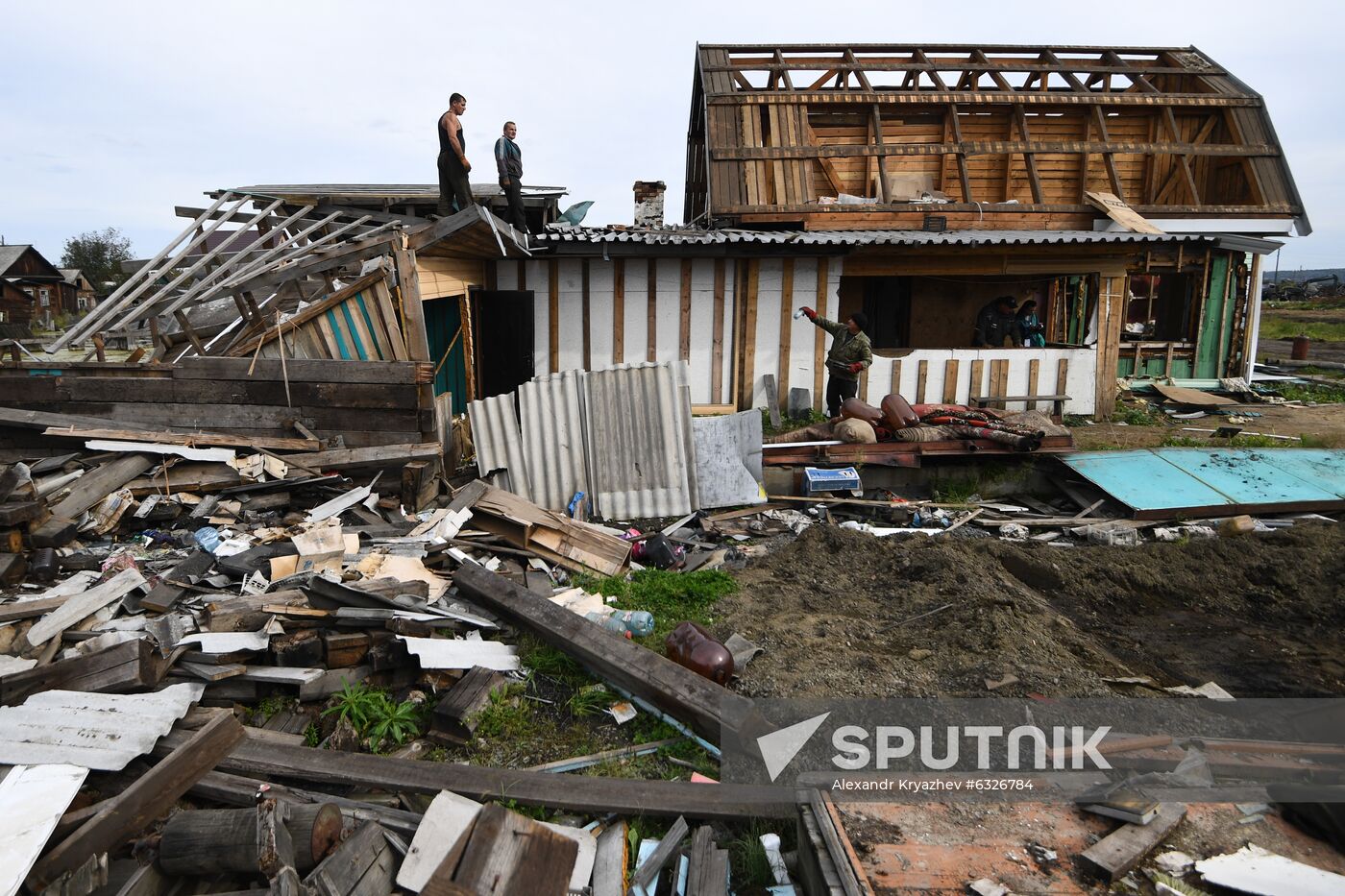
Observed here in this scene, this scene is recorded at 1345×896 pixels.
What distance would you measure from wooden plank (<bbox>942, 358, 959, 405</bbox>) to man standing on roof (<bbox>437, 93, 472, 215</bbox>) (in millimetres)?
7566

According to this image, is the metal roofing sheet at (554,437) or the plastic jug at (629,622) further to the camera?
the metal roofing sheet at (554,437)

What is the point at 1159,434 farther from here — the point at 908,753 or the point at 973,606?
the point at 908,753

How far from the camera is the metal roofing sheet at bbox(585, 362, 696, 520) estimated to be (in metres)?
8.05

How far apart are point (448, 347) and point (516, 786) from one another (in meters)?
8.65

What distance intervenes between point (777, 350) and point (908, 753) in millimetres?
8621

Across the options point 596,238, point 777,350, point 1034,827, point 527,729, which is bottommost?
point 527,729

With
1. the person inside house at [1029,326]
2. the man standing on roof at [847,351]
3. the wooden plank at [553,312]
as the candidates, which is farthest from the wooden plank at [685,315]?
the person inside house at [1029,326]

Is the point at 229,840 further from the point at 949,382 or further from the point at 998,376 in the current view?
Answer: the point at 998,376

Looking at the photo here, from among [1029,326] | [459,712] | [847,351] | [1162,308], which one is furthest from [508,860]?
[1162,308]

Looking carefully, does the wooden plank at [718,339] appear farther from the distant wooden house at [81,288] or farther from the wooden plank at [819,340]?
the distant wooden house at [81,288]

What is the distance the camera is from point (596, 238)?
420 inches

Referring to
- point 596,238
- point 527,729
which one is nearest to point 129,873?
point 527,729

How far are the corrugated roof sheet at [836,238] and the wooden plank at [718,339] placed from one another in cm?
61

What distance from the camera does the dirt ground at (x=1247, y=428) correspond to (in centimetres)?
1076
